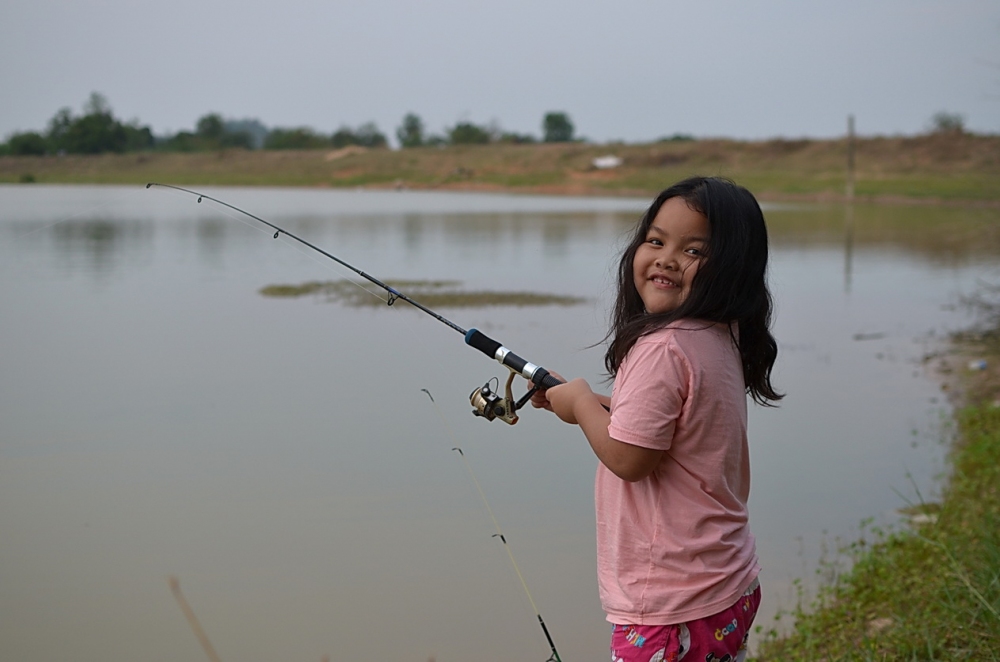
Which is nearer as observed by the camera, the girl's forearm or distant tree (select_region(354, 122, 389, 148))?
the girl's forearm

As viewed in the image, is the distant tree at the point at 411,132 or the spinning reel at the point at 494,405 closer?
the spinning reel at the point at 494,405

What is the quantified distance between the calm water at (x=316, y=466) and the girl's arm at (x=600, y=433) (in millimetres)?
1701

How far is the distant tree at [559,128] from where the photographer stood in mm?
56422

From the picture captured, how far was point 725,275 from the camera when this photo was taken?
1.75 meters

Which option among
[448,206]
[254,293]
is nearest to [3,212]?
[254,293]

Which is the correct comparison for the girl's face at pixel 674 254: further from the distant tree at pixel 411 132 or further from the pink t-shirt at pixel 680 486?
the distant tree at pixel 411 132

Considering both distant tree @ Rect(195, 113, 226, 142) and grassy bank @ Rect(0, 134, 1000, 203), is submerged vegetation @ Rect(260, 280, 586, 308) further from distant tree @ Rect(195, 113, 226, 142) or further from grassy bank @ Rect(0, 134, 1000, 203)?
grassy bank @ Rect(0, 134, 1000, 203)

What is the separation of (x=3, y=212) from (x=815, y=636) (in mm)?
4138

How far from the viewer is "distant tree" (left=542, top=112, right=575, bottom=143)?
5642 cm

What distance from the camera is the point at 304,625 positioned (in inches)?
160

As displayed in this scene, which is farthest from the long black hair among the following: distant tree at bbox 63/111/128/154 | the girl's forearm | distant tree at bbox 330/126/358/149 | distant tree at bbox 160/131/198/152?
distant tree at bbox 330/126/358/149

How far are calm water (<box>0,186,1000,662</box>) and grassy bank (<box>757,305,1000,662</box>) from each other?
261 mm

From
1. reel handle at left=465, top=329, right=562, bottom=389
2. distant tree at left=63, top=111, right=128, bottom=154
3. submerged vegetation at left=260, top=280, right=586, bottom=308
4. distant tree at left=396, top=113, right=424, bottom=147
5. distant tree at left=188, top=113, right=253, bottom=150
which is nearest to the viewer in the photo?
reel handle at left=465, top=329, right=562, bottom=389

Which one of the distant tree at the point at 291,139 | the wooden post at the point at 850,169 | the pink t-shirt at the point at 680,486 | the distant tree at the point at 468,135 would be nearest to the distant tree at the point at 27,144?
the pink t-shirt at the point at 680,486
